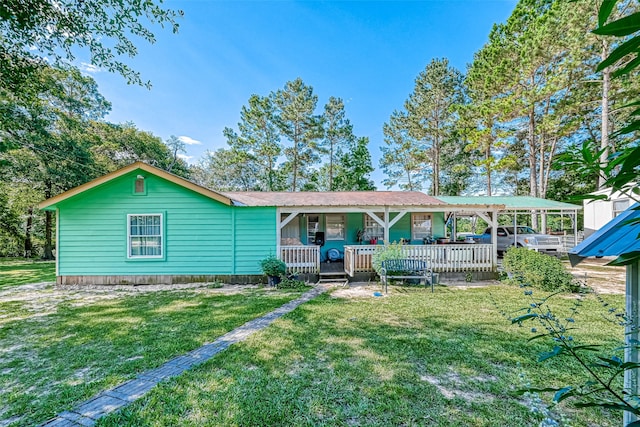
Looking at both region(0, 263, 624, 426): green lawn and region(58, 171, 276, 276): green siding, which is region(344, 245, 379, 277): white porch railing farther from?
region(58, 171, 276, 276): green siding

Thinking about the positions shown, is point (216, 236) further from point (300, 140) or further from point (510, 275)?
point (300, 140)

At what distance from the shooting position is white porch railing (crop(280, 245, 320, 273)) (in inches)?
382

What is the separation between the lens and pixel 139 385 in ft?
12.2

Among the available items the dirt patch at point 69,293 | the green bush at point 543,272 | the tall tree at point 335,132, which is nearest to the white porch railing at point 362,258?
the dirt patch at point 69,293

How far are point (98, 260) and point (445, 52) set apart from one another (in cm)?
2632

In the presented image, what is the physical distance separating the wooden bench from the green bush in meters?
2.30

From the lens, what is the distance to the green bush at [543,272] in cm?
811

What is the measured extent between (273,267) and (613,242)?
26.3 ft

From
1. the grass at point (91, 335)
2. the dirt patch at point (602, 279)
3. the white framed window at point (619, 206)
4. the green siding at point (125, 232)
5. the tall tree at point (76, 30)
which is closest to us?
the grass at point (91, 335)

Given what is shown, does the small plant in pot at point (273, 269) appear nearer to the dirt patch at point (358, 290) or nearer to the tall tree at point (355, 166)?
the dirt patch at point (358, 290)

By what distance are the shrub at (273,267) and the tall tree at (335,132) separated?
1822 cm

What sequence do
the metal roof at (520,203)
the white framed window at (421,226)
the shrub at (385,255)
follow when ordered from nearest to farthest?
the shrub at (385,255) → the white framed window at (421,226) → the metal roof at (520,203)

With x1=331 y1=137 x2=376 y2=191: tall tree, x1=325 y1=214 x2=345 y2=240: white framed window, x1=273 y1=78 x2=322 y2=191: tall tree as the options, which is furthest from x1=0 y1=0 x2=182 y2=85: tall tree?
x1=331 y1=137 x2=376 y2=191: tall tree

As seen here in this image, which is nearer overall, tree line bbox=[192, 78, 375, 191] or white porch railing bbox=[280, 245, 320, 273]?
white porch railing bbox=[280, 245, 320, 273]
